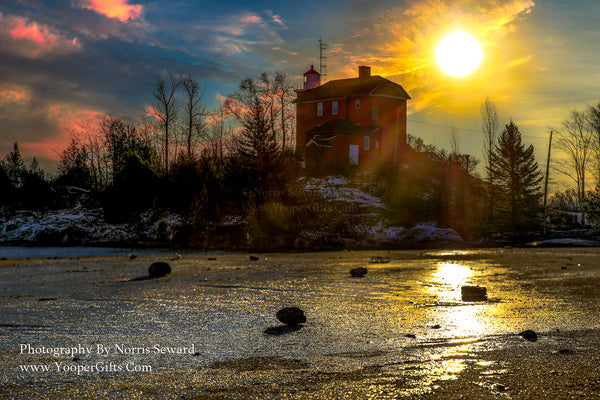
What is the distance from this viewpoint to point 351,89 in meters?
70.1

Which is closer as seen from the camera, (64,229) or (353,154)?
(64,229)

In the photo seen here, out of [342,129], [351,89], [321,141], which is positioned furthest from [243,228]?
[351,89]

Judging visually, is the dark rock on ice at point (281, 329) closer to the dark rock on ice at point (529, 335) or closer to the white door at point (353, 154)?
the dark rock on ice at point (529, 335)

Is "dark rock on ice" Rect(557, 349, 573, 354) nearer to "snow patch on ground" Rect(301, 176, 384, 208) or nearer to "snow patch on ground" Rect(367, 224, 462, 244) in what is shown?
"snow patch on ground" Rect(367, 224, 462, 244)

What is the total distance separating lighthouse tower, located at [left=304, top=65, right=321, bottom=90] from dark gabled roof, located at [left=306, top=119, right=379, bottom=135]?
12741 millimetres

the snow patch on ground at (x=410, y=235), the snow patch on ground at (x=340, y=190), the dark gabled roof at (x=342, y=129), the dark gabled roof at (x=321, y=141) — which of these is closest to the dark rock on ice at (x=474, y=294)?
the snow patch on ground at (x=410, y=235)

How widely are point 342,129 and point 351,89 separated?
9.98 metres

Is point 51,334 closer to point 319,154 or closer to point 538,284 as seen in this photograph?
point 538,284

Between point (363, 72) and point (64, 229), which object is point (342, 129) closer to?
point (363, 72)

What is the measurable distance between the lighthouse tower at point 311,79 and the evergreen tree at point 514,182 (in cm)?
3020

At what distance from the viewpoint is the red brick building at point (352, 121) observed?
63.1m

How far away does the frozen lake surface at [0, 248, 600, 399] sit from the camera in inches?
221

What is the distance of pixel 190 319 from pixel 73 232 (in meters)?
48.3

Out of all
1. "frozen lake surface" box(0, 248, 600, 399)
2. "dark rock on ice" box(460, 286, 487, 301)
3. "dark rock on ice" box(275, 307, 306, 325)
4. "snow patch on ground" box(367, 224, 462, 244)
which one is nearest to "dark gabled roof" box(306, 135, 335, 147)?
"snow patch on ground" box(367, 224, 462, 244)
